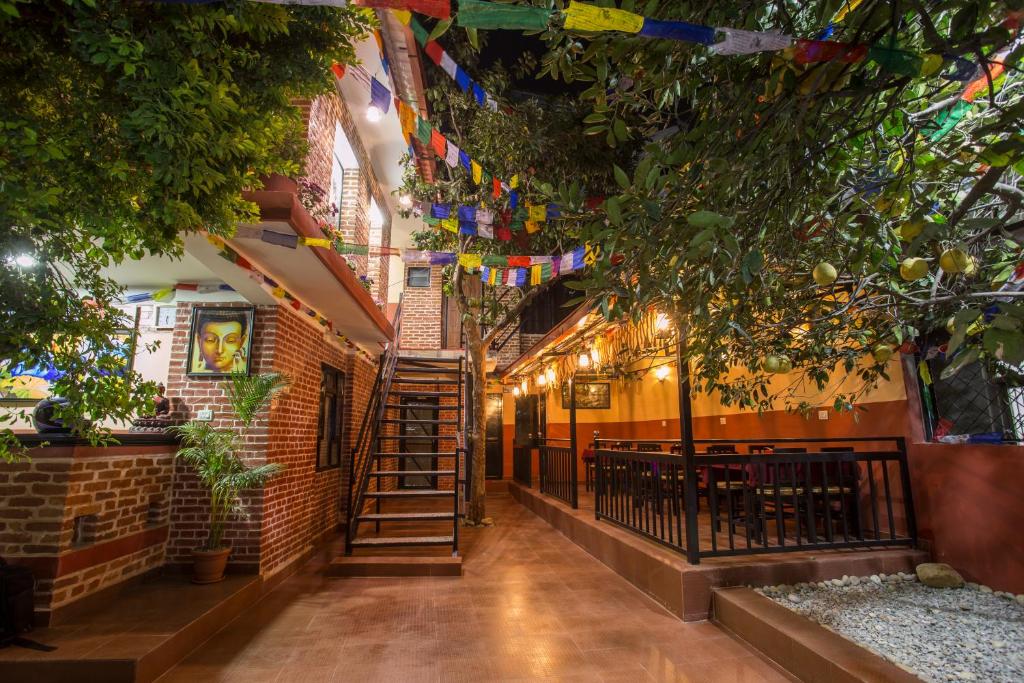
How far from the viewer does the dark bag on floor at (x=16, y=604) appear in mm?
2707

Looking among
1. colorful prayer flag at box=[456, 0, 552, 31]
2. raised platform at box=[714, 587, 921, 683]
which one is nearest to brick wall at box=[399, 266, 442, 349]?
raised platform at box=[714, 587, 921, 683]

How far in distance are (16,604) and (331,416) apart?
12.5 feet

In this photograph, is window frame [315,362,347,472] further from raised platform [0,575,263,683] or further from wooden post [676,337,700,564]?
wooden post [676,337,700,564]

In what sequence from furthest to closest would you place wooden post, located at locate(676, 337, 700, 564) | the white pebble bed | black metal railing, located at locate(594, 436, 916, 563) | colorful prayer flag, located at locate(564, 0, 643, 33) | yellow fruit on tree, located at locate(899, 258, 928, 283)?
black metal railing, located at locate(594, 436, 916, 563) → wooden post, located at locate(676, 337, 700, 564) → the white pebble bed → yellow fruit on tree, located at locate(899, 258, 928, 283) → colorful prayer flag, located at locate(564, 0, 643, 33)

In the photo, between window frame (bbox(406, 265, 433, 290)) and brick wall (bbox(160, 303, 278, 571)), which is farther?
window frame (bbox(406, 265, 433, 290))

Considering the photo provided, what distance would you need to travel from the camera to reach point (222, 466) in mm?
3982

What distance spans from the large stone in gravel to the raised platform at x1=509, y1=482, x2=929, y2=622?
195 mm

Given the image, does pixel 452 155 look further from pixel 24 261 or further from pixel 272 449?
pixel 24 261

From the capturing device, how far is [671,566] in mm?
3734

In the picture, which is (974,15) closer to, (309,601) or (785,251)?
(785,251)

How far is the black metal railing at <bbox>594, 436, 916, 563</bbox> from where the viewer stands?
386cm

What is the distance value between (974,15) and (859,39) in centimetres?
25

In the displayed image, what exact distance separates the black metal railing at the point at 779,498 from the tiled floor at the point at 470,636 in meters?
0.70

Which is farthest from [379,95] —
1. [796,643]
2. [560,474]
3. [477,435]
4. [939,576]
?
[560,474]
